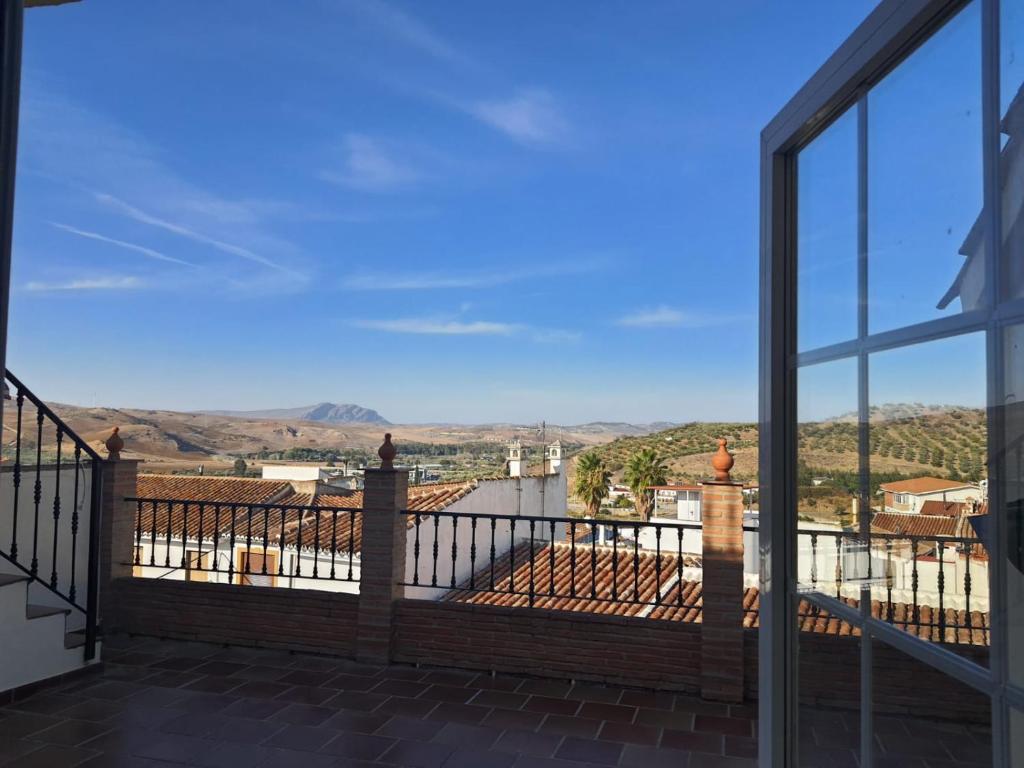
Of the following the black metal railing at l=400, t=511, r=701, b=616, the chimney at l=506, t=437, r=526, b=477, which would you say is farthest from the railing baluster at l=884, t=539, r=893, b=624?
the chimney at l=506, t=437, r=526, b=477

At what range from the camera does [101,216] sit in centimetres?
2009

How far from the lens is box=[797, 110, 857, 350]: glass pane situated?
1222 mm

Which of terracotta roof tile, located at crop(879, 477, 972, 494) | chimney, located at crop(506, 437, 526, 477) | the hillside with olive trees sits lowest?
chimney, located at crop(506, 437, 526, 477)

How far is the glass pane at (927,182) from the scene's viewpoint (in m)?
0.89

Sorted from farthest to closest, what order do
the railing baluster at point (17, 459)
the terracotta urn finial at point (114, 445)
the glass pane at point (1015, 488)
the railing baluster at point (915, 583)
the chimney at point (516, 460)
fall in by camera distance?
the chimney at point (516, 460), the terracotta urn finial at point (114, 445), the railing baluster at point (17, 459), the railing baluster at point (915, 583), the glass pane at point (1015, 488)

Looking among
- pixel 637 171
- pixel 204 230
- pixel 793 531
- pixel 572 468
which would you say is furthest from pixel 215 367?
pixel 793 531

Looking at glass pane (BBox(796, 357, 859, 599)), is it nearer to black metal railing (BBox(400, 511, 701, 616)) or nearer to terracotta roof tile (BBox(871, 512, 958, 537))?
terracotta roof tile (BBox(871, 512, 958, 537))

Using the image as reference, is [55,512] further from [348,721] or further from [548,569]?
[548,569]

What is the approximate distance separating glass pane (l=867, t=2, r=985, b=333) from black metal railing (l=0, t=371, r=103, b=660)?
15.3 ft

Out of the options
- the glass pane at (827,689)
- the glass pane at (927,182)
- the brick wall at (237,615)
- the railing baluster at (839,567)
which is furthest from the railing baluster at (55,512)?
the glass pane at (927,182)

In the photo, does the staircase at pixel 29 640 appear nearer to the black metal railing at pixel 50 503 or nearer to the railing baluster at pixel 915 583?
the black metal railing at pixel 50 503

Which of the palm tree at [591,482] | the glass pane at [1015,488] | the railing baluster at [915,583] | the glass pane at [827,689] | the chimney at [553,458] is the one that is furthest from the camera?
the palm tree at [591,482]

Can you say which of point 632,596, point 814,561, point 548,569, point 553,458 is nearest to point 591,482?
point 553,458

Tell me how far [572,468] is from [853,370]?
27263 millimetres
